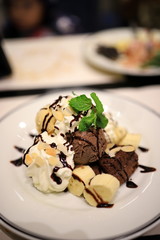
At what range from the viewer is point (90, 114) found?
1.28 m

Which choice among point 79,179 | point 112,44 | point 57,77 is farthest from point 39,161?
point 112,44

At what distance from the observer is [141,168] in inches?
50.1

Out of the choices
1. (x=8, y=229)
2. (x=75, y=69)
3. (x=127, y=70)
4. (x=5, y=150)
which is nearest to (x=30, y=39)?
(x=75, y=69)

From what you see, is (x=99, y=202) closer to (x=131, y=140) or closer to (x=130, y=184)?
(x=130, y=184)

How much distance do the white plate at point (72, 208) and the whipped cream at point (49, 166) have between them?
0.05 meters

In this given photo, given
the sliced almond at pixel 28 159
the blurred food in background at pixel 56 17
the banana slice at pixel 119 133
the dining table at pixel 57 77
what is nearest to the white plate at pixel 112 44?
the dining table at pixel 57 77

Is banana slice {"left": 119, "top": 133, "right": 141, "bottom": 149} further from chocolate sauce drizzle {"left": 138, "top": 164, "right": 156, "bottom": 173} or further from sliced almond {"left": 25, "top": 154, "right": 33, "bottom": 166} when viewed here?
sliced almond {"left": 25, "top": 154, "right": 33, "bottom": 166}

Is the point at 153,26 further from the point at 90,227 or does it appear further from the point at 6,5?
the point at 90,227

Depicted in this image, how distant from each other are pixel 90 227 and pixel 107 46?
183cm

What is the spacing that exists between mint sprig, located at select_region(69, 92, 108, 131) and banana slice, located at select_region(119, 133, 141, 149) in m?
0.17

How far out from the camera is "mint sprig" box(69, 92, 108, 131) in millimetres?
1248

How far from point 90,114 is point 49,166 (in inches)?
12.2

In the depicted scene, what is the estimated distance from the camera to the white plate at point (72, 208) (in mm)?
970

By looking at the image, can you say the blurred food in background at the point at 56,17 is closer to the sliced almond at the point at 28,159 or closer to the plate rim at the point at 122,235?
the sliced almond at the point at 28,159
